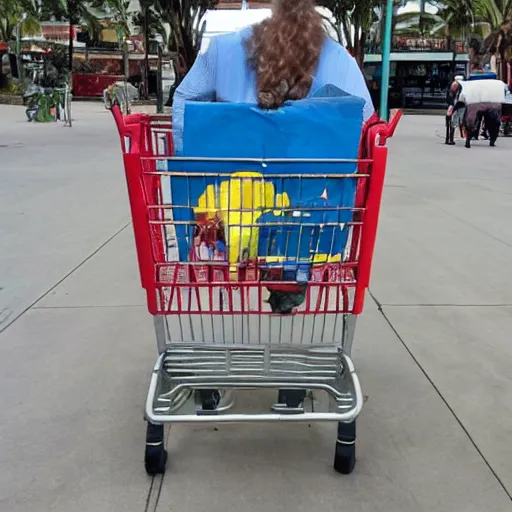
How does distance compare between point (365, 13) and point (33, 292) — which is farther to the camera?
point (365, 13)

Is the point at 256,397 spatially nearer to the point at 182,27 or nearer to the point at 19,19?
the point at 182,27

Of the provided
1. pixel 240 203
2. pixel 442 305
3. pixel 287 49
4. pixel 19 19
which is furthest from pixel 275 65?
pixel 19 19

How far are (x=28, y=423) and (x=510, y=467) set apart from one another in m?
2.05

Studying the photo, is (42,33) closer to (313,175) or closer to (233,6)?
(233,6)

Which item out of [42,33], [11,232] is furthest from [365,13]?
[11,232]

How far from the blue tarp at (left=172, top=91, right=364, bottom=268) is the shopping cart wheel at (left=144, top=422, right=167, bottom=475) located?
83cm

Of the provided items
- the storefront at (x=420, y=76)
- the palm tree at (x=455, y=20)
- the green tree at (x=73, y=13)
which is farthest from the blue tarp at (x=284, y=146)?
the palm tree at (x=455, y=20)

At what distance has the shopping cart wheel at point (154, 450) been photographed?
2.36m

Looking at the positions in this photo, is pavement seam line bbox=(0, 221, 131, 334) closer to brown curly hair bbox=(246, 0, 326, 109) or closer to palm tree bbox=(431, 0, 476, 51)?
brown curly hair bbox=(246, 0, 326, 109)

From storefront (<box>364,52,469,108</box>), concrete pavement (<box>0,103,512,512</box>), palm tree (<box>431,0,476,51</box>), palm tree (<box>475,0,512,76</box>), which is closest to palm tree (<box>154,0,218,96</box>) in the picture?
palm tree (<box>475,0,512,76</box>)

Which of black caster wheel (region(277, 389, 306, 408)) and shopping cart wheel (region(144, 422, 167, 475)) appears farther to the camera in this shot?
black caster wheel (region(277, 389, 306, 408))

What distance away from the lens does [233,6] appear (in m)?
32.8

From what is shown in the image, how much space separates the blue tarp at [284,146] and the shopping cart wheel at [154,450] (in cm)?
83

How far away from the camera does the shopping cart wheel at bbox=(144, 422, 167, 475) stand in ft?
7.75
